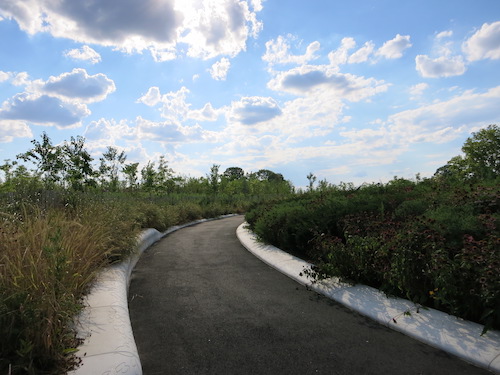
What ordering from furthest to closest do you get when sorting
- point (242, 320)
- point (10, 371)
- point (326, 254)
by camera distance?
point (326, 254), point (242, 320), point (10, 371)

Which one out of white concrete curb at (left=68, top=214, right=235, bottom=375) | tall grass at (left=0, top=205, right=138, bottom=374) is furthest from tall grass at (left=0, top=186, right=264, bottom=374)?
white concrete curb at (left=68, top=214, right=235, bottom=375)

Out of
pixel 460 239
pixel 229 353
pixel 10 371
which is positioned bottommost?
pixel 229 353

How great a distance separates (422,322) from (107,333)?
12.8ft

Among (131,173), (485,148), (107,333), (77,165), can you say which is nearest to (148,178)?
(131,173)

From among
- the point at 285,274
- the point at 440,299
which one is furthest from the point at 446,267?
the point at 285,274

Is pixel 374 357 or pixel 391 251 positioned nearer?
pixel 374 357

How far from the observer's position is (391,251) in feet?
17.6

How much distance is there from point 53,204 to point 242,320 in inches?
249

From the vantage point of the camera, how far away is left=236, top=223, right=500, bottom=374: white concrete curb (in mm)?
3555

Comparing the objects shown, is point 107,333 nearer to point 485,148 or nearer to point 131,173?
point 131,173

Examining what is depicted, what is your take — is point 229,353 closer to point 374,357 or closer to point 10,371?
point 374,357

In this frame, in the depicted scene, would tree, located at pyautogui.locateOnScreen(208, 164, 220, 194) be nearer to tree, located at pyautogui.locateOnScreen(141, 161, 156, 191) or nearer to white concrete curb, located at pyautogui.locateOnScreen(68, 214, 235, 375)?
tree, located at pyautogui.locateOnScreen(141, 161, 156, 191)

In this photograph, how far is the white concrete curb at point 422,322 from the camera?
11.7 feet

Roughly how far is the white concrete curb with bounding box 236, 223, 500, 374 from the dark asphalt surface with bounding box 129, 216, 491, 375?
0.12m
